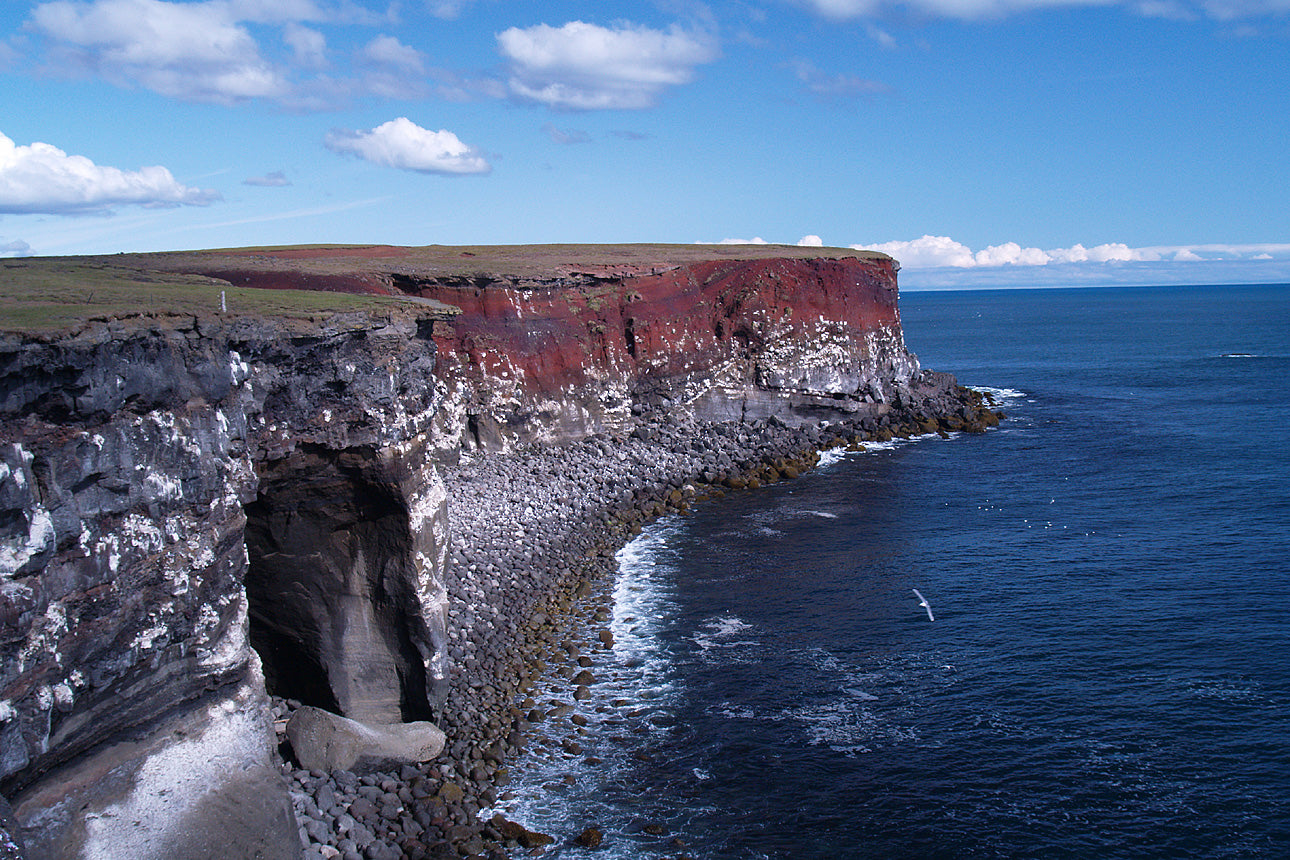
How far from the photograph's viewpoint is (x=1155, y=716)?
18594 mm

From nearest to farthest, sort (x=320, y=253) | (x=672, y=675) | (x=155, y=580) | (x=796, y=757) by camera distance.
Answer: (x=155, y=580) → (x=796, y=757) → (x=672, y=675) → (x=320, y=253)

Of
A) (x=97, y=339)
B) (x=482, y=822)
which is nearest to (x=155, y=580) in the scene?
(x=97, y=339)

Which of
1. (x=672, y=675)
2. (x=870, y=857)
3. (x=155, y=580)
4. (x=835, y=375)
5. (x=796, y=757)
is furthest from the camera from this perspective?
(x=835, y=375)

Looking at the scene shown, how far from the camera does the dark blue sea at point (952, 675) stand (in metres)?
15.7

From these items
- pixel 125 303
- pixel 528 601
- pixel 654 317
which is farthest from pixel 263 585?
pixel 654 317

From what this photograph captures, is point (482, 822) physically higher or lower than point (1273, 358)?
lower

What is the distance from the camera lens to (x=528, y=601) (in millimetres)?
24797

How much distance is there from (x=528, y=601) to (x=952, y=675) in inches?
422

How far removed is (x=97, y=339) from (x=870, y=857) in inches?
520

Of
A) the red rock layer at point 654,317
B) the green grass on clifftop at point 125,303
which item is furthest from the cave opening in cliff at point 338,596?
the red rock layer at point 654,317

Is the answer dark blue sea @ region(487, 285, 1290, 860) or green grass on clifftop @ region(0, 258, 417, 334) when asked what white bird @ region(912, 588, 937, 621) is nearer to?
dark blue sea @ region(487, 285, 1290, 860)

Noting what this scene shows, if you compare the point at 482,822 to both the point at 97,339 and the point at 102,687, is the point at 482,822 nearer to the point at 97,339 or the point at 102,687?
the point at 102,687

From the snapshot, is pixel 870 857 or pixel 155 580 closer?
pixel 155 580

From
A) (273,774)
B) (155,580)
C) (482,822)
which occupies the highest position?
(155,580)
